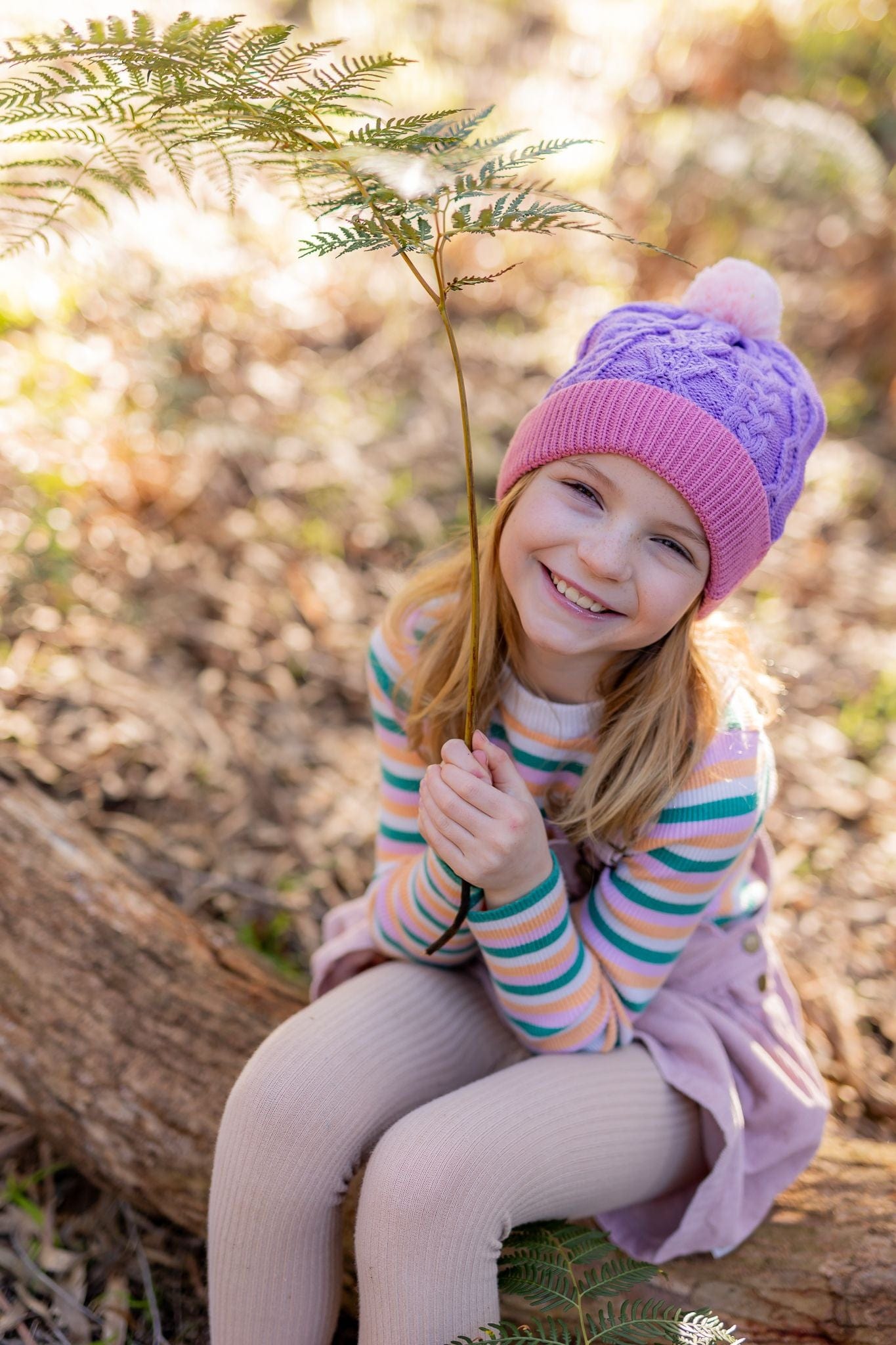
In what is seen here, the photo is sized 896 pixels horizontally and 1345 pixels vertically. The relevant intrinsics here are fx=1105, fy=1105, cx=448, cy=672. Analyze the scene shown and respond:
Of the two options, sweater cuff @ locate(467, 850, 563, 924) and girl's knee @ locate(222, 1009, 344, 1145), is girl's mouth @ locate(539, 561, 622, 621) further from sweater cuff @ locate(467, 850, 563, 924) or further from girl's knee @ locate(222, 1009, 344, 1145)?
girl's knee @ locate(222, 1009, 344, 1145)

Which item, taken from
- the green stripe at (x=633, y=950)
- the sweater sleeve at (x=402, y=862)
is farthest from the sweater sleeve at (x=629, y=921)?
the sweater sleeve at (x=402, y=862)

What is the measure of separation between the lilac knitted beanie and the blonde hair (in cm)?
11

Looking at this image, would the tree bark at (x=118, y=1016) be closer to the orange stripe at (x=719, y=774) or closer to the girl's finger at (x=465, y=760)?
the girl's finger at (x=465, y=760)

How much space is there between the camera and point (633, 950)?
5.60ft

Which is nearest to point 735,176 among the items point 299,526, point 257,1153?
point 299,526

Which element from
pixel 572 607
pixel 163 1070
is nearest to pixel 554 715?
pixel 572 607

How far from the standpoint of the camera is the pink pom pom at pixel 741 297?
1.61m

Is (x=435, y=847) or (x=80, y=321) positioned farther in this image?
(x=80, y=321)

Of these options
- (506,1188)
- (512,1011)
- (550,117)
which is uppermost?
(550,117)

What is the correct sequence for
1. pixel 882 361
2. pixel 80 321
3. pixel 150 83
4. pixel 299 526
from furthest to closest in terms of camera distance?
pixel 882 361 → pixel 80 321 → pixel 299 526 → pixel 150 83

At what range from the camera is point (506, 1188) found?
1.56 meters

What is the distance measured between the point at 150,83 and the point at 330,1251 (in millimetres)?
1547

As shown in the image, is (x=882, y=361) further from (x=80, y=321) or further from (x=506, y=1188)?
(x=506, y=1188)

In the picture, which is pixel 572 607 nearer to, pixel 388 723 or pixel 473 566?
pixel 473 566
